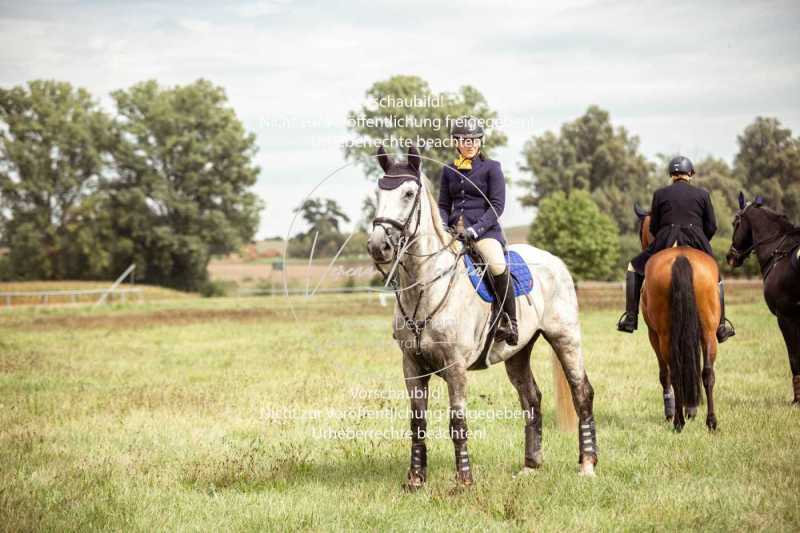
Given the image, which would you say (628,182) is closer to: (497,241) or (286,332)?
(286,332)

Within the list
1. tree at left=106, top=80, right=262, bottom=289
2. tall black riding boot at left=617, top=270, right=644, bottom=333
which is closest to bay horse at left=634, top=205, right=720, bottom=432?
tall black riding boot at left=617, top=270, right=644, bottom=333

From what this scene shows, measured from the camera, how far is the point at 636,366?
50.9 feet

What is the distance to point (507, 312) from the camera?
7.80 m

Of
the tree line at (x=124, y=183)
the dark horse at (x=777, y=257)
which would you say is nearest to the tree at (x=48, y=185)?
the tree line at (x=124, y=183)

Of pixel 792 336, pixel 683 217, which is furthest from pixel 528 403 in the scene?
pixel 792 336

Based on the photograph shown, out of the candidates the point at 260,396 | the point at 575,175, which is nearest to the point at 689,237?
the point at 260,396

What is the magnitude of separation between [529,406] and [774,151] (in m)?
56.7

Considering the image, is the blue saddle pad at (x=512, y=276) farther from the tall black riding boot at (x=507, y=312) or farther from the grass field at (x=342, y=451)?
the grass field at (x=342, y=451)

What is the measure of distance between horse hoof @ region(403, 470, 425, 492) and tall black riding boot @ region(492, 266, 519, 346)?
1.65 metres

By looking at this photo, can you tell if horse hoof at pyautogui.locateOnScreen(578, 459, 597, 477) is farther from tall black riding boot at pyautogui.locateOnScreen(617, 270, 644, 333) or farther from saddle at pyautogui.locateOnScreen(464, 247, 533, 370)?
tall black riding boot at pyautogui.locateOnScreen(617, 270, 644, 333)

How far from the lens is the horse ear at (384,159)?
265 inches

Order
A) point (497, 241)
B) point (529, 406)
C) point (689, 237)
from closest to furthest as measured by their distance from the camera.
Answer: point (497, 241) < point (529, 406) < point (689, 237)

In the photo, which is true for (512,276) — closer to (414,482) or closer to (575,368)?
(575,368)

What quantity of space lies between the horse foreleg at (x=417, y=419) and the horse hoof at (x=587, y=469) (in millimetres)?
1783
